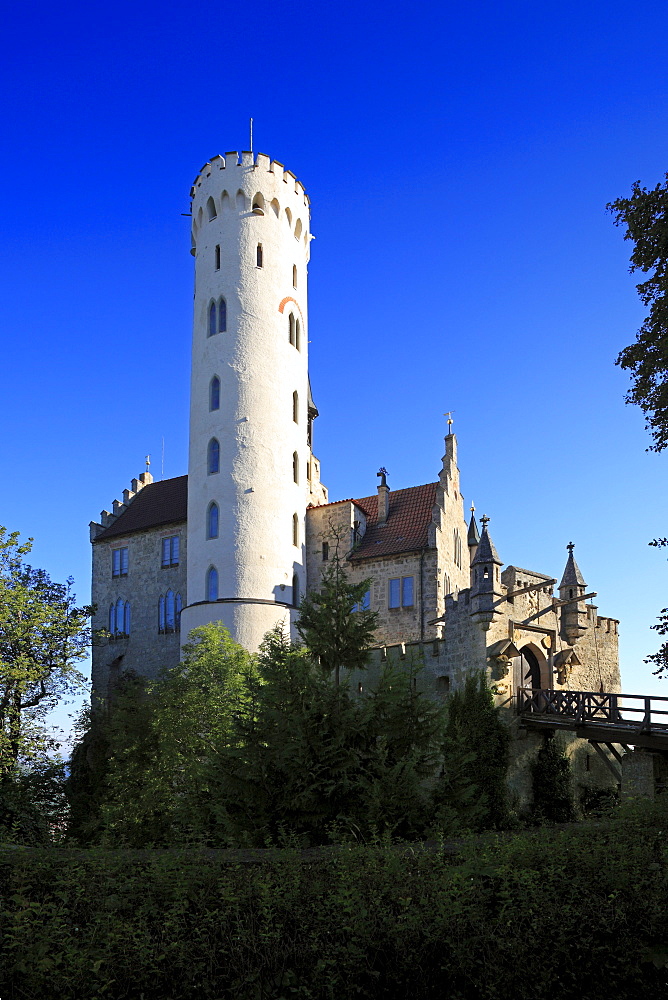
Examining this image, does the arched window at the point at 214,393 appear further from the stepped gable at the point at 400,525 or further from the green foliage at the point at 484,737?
the green foliage at the point at 484,737

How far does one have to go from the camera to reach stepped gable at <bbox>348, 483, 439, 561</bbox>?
42.6 m

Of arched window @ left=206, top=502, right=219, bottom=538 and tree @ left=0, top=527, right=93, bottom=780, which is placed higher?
arched window @ left=206, top=502, right=219, bottom=538

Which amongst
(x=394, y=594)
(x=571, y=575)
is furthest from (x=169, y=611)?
(x=571, y=575)

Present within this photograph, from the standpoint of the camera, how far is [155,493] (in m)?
53.3

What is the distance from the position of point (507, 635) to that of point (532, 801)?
515 cm

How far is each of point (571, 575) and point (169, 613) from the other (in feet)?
67.2

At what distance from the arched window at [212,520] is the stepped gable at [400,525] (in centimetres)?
599

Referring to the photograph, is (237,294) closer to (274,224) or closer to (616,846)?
(274,224)

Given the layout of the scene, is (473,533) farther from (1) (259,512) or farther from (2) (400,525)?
(1) (259,512)

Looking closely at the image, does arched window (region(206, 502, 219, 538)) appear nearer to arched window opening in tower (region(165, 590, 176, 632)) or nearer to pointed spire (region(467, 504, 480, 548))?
arched window opening in tower (region(165, 590, 176, 632))

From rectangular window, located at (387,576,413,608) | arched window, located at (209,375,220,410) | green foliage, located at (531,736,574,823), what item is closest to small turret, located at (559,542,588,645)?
green foliage, located at (531,736,574,823)

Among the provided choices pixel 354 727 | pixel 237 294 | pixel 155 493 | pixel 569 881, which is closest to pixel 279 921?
pixel 569 881

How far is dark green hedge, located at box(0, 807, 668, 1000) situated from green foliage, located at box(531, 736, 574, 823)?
2093 cm

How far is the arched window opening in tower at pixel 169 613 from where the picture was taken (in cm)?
4734
